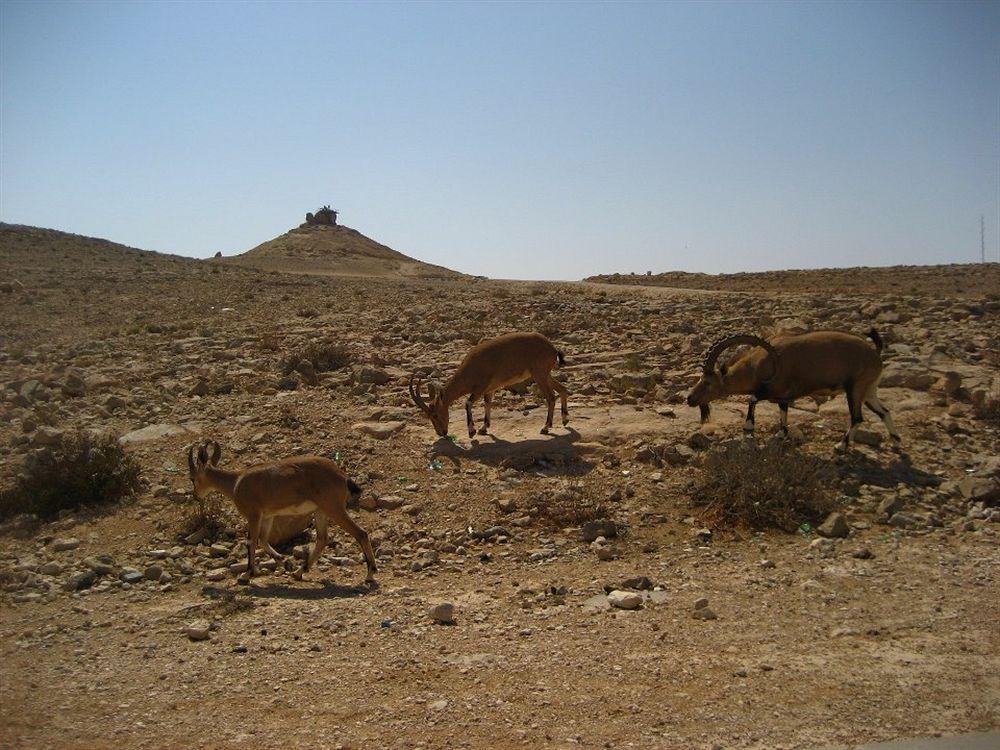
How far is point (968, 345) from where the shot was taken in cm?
1662

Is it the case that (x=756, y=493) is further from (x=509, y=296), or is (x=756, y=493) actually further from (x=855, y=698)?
(x=509, y=296)

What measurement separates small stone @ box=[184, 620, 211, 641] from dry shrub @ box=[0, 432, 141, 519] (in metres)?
4.12

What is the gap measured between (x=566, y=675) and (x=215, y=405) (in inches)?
394

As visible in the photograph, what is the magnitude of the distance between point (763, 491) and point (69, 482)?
27.6ft

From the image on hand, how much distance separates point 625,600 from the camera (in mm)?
8188

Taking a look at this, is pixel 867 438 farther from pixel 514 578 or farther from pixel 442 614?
pixel 442 614

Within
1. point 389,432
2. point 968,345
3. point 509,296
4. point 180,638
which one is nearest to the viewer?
point 180,638

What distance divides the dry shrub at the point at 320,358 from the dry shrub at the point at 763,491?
358 inches

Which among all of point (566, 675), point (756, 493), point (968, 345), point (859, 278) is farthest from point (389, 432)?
point (859, 278)

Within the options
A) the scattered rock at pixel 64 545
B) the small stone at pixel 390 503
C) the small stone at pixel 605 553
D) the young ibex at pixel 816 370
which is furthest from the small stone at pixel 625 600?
the scattered rock at pixel 64 545

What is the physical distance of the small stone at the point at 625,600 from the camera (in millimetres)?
8148

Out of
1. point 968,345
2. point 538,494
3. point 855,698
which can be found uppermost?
point 968,345

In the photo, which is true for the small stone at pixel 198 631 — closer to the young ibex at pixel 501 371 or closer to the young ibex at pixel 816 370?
the young ibex at pixel 501 371

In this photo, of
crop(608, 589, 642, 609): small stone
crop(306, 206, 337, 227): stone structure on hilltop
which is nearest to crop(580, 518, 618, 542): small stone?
crop(608, 589, 642, 609): small stone
